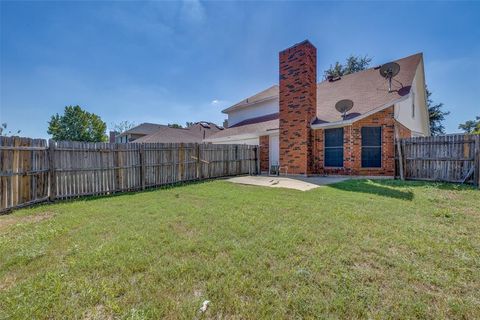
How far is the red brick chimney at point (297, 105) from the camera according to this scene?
436 inches

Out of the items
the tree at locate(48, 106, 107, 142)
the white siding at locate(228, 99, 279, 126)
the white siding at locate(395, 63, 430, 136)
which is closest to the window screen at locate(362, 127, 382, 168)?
the white siding at locate(395, 63, 430, 136)

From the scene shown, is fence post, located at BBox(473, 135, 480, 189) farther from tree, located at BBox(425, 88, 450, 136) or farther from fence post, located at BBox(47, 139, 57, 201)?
tree, located at BBox(425, 88, 450, 136)

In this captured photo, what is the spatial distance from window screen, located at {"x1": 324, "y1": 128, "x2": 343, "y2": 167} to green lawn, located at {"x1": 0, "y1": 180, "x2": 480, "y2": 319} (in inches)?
227

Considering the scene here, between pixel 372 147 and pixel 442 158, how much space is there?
2458mm

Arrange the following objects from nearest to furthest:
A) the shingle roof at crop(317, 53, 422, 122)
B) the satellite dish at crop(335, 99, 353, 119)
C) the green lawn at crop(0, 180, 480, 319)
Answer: the green lawn at crop(0, 180, 480, 319) → the satellite dish at crop(335, 99, 353, 119) → the shingle roof at crop(317, 53, 422, 122)

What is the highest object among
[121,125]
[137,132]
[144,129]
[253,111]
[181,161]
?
[121,125]

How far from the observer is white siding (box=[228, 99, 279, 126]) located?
53.7 ft

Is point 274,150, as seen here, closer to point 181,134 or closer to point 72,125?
point 181,134

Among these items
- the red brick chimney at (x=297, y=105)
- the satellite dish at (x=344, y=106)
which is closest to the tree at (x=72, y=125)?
the red brick chimney at (x=297, y=105)

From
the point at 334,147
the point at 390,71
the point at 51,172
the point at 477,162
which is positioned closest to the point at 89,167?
the point at 51,172

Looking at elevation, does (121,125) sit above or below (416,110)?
above

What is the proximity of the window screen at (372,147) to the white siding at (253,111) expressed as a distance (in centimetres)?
723

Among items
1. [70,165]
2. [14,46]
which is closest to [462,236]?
[70,165]

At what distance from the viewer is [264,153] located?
44.3 ft
